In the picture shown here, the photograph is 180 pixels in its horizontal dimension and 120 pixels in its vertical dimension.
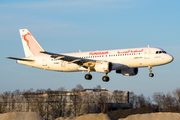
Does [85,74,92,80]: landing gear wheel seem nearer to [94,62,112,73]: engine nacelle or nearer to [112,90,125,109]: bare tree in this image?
[94,62,112,73]: engine nacelle

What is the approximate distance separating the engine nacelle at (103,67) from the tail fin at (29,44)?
14.9 meters

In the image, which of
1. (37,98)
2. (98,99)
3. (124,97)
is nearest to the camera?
(37,98)

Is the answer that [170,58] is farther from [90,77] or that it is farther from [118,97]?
[118,97]

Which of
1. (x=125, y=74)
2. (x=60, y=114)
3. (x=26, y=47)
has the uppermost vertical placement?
(x=26, y=47)

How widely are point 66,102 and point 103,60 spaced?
34.8 meters

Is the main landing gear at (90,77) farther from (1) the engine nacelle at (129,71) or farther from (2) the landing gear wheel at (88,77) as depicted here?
(1) the engine nacelle at (129,71)

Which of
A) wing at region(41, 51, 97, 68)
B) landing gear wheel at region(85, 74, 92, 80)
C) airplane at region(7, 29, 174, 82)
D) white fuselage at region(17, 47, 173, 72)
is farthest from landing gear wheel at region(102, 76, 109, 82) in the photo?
wing at region(41, 51, 97, 68)

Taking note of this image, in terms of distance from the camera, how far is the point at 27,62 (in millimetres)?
61562

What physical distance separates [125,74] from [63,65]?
37.3 ft

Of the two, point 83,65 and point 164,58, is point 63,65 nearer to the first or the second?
point 83,65

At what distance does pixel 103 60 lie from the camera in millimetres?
54875

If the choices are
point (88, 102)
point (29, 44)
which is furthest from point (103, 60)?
point (88, 102)

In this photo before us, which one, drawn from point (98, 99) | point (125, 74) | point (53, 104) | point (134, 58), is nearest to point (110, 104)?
point (98, 99)

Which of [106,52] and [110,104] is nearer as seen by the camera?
[106,52]
